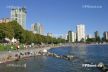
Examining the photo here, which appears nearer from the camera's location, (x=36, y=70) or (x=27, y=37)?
(x=36, y=70)

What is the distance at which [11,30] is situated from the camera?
144500 mm

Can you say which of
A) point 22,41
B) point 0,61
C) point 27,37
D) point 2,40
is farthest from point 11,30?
point 0,61

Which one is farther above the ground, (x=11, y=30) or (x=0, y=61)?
(x=11, y=30)

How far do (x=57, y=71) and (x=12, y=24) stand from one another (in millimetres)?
99562

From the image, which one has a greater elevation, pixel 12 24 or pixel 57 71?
pixel 12 24

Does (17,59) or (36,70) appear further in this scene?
(17,59)

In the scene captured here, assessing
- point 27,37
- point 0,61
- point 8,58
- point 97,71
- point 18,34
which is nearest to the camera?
point 97,71

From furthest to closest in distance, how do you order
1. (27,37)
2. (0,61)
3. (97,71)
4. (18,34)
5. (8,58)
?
(27,37), (18,34), (8,58), (0,61), (97,71)

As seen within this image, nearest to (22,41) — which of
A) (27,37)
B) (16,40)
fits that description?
(16,40)

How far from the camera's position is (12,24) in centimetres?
15750

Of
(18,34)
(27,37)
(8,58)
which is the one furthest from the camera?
(27,37)

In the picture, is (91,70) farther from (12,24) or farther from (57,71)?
(12,24)

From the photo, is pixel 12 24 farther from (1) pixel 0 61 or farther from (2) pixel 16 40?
(1) pixel 0 61

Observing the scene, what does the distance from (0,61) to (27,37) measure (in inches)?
4108
